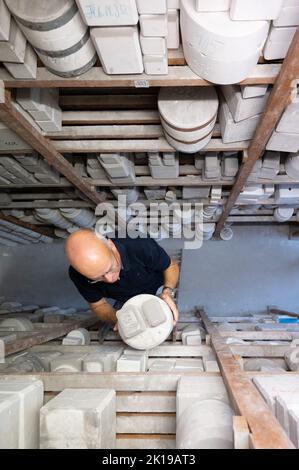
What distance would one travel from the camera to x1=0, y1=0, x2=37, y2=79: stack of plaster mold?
1755 mm

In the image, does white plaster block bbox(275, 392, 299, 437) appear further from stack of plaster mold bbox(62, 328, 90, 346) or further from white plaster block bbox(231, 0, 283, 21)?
stack of plaster mold bbox(62, 328, 90, 346)

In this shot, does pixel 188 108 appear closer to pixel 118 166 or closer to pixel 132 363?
pixel 118 166

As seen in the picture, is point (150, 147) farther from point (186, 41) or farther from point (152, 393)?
point (152, 393)

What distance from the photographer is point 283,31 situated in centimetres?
172

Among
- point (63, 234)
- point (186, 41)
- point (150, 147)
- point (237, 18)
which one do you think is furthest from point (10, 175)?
point (63, 234)

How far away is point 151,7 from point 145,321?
1.62 m

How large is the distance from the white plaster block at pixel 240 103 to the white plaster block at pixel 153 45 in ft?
1.88

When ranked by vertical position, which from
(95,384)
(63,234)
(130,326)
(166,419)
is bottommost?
(166,419)

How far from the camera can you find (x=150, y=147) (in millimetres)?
2926

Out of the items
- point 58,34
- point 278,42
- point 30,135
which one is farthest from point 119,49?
point 30,135

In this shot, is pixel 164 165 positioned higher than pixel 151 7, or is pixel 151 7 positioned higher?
pixel 151 7

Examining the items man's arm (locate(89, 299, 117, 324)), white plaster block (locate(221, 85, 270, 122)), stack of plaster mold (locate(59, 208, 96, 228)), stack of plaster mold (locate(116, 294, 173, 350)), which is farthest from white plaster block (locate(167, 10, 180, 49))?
stack of plaster mold (locate(59, 208, 96, 228))

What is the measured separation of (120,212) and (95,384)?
10.4ft

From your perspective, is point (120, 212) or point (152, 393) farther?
point (120, 212)
